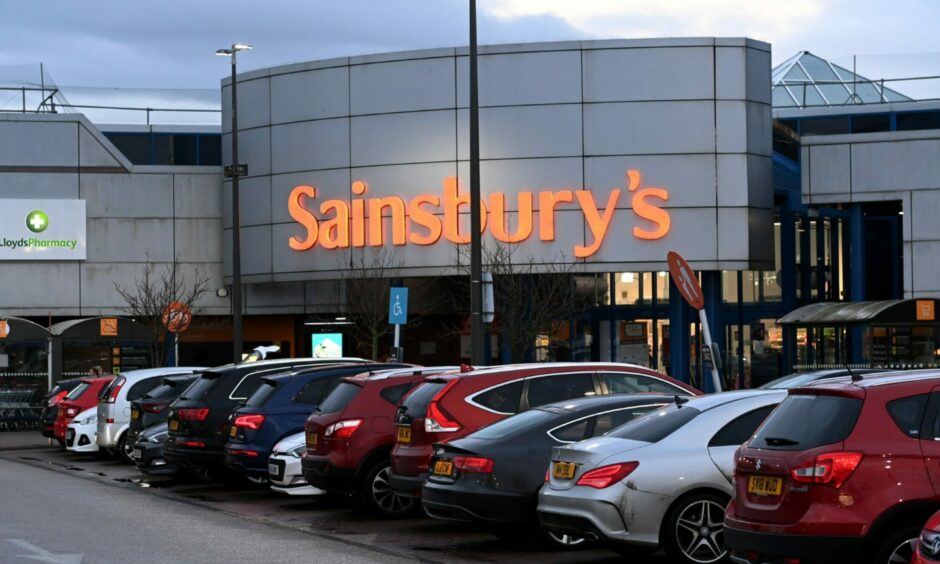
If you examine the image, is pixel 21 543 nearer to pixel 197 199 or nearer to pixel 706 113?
pixel 706 113

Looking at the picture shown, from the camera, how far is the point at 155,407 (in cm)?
2394

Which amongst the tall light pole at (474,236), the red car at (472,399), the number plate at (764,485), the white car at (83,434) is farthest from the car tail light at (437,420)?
the white car at (83,434)

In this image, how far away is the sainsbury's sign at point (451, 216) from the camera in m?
37.2

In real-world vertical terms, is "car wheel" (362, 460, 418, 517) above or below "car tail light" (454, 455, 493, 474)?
below

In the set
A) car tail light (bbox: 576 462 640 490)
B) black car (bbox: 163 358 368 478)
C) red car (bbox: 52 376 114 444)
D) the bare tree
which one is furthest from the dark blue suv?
the bare tree

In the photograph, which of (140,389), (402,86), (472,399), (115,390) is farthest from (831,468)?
(402,86)

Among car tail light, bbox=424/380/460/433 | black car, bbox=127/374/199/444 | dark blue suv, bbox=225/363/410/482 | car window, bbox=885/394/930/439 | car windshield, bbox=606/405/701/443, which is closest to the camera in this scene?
car window, bbox=885/394/930/439

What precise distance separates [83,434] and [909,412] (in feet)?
69.1

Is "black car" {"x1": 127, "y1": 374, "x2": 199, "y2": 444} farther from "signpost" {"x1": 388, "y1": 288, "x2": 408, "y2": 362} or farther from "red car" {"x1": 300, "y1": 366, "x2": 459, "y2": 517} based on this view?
"red car" {"x1": 300, "y1": 366, "x2": 459, "y2": 517}

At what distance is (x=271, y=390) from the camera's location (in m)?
18.8

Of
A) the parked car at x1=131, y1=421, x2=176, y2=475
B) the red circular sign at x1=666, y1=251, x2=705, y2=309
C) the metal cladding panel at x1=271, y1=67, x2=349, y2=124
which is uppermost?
the metal cladding panel at x1=271, y1=67, x2=349, y2=124

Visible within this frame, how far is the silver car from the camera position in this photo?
11.6 meters

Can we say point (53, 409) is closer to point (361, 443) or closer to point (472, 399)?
point (361, 443)

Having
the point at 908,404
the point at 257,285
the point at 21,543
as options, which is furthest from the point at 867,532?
the point at 257,285
